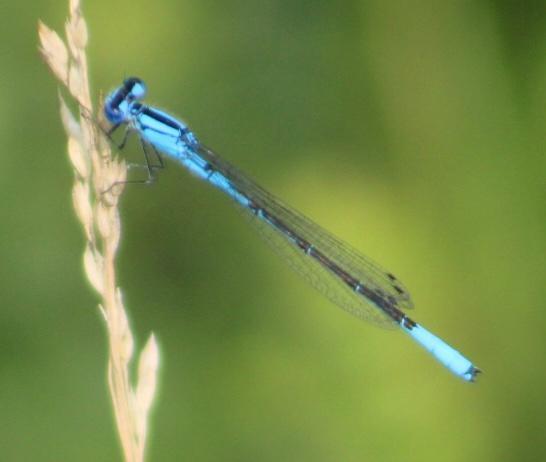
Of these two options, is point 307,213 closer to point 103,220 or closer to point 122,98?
point 122,98

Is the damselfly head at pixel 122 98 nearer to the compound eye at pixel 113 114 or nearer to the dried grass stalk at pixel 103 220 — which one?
the compound eye at pixel 113 114

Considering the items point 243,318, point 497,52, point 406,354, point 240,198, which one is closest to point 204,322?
point 243,318

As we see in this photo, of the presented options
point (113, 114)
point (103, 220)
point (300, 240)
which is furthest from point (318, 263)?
point (103, 220)

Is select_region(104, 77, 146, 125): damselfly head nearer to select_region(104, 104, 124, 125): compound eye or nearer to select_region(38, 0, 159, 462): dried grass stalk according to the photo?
select_region(104, 104, 124, 125): compound eye

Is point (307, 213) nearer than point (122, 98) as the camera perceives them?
No

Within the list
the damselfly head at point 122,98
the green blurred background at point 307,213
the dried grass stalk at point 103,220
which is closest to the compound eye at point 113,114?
the damselfly head at point 122,98

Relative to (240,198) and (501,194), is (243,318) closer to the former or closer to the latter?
(240,198)
